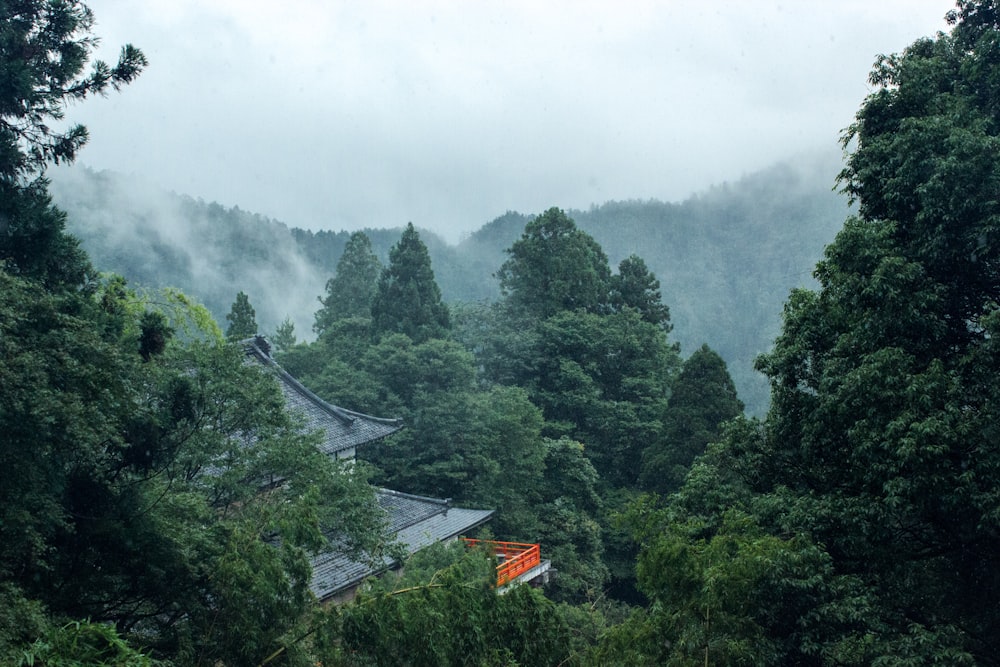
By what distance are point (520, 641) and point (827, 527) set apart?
3696mm

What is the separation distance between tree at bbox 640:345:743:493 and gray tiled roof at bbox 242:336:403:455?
9.32 m

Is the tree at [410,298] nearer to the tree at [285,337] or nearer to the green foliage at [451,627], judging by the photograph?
the tree at [285,337]

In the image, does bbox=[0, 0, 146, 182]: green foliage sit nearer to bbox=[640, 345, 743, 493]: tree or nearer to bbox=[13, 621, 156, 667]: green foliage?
bbox=[13, 621, 156, 667]: green foliage

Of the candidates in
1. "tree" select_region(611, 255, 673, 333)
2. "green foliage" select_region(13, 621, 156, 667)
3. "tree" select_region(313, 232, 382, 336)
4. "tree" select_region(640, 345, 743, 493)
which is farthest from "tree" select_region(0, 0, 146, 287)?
"tree" select_region(313, 232, 382, 336)

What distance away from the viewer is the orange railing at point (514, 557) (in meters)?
18.9

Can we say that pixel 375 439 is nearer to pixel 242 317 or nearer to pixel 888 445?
pixel 888 445

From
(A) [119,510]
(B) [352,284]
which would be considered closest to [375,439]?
(A) [119,510]

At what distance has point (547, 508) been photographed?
83.1ft

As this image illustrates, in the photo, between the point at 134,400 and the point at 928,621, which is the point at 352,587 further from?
the point at 928,621

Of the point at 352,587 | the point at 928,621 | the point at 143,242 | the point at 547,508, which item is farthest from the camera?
the point at 143,242

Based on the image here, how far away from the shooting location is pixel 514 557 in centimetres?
1977

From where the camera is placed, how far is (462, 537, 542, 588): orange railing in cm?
1887

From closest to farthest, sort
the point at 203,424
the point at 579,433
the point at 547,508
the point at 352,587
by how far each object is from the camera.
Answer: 1. the point at 203,424
2. the point at 352,587
3. the point at 547,508
4. the point at 579,433

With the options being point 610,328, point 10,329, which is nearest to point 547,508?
point 610,328
